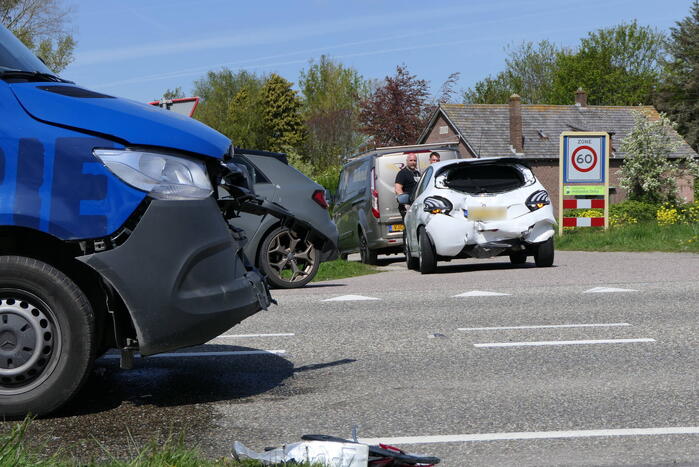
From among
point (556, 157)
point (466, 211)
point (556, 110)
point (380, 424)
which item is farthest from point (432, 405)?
point (556, 110)

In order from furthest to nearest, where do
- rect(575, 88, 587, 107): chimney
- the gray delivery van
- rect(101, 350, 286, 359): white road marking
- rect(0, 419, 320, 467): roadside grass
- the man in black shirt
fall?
rect(575, 88, 587, 107): chimney < the gray delivery van < the man in black shirt < rect(101, 350, 286, 359): white road marking < rect(0, 419, 320, 467): roadside grass

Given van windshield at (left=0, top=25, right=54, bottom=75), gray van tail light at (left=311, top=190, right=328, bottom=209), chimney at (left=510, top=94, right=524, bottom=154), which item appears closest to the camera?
van windshield at (left=0, top=25, right=54, bottom=75)

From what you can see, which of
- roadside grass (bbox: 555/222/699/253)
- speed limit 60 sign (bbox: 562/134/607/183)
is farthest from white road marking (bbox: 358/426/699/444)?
speed limit 60 sign (bbox: 562/134/607/183)

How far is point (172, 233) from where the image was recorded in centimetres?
459

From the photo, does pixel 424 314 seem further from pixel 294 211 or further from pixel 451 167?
pixel 451 167

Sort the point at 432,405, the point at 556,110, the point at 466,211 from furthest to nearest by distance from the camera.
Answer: the point at 556,110, the point at 466,211, the point at 432,405

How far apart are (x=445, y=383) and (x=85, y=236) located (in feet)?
7.32

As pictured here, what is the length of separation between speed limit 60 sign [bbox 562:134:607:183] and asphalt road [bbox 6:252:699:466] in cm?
1273

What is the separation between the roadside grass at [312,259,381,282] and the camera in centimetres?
1445

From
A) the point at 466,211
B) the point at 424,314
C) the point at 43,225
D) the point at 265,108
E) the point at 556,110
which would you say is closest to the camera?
the point at 43,225

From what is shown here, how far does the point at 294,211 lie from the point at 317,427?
6.41 metres

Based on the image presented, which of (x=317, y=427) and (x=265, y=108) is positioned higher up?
(x=265, y=108)

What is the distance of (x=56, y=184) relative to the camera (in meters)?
4.46

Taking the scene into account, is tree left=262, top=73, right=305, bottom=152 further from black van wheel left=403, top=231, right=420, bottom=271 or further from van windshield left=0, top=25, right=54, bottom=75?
van windshield left=0, top=25, right=54, bottom=75
